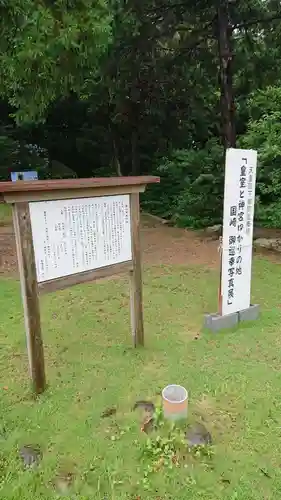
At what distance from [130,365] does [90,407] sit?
25.1 inches

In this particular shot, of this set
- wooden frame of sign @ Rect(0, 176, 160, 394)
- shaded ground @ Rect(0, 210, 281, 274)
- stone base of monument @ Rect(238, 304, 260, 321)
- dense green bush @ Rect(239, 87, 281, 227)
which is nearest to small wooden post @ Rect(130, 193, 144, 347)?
wooden frame of sign @ Rect(0, 176, 160, 394)

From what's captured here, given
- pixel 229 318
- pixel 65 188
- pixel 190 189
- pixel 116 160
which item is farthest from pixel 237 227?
pixel 116 160

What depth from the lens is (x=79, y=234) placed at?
3104 mm

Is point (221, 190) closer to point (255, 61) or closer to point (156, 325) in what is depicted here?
point (255, 61)

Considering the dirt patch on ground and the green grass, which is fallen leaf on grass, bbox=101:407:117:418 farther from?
the dirt patch on ground

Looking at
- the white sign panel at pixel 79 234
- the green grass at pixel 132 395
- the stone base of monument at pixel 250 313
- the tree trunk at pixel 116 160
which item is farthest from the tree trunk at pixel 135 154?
the white sign panel at pixel 79 234

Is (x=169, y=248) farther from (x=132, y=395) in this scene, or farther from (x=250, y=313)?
(x=132, y=395)

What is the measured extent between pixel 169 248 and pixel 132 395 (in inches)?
190

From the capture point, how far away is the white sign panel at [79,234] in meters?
2.88

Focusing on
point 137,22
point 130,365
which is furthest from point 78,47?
point 130,365

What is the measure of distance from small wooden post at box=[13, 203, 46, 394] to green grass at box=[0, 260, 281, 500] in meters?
0.19

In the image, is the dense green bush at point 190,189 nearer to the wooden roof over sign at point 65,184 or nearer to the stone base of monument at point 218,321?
the stone base of monument at point 218,321

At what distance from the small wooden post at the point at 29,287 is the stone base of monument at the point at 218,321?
5.51 ft

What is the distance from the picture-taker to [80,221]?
310 centimetres
